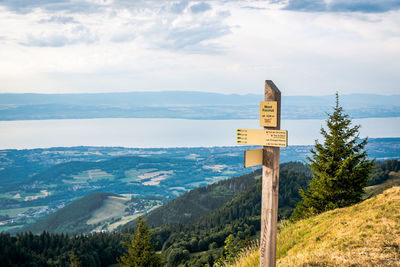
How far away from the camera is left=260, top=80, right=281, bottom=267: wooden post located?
6.79 metres

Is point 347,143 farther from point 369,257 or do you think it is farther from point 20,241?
point 20,241

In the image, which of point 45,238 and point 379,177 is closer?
point 379,177

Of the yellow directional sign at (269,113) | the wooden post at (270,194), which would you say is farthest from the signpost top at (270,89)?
the yellow directional sign at (269,113)

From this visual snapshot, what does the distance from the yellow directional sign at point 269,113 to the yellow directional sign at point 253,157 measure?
0.58 m

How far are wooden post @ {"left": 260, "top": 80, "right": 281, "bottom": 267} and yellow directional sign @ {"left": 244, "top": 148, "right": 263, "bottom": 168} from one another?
115mm

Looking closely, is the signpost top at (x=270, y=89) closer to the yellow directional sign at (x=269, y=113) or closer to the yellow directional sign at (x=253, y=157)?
the yellow directional sign at (x=269, y=113)

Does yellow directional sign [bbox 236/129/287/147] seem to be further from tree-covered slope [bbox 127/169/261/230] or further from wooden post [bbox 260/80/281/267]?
tree-covered slope [bbox 127/169/261/230]

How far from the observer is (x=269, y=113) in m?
6.86

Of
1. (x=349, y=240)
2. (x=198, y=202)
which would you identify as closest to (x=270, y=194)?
(x=349, y=240)

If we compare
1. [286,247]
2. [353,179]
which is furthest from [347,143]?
[286,247]

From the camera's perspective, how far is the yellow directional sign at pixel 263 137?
6.58 metres

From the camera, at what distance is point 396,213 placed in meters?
10.8

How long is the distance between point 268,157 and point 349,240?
14.0 ft

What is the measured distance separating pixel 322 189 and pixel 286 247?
1204cm
